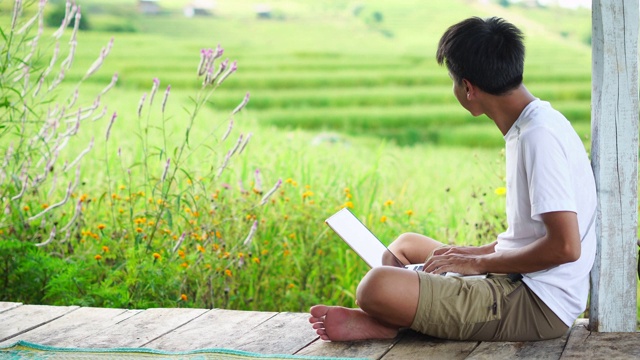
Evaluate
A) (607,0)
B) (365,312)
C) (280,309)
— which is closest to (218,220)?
(280,309)

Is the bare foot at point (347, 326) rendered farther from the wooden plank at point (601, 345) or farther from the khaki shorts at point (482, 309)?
the wooden plank at point (601, 345)

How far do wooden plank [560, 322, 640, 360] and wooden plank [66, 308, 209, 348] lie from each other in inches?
43.1

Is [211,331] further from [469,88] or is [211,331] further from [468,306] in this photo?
[469,88]

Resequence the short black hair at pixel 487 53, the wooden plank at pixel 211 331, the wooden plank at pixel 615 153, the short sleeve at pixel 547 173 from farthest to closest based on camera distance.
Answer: the wooden plank at pixel 211 331 → the wooden plank at pixel 615 153 → the short black hair at pixel 487 53 → the short sleeve at pixel 547 173

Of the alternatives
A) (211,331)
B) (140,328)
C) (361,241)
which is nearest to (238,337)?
(211,331)

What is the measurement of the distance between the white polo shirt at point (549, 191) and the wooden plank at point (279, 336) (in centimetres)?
59

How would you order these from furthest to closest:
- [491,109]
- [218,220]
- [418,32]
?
[418,32]
[218,220]
[491,109]

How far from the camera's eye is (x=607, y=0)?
2.26 m

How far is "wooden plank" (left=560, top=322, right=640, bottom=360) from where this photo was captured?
2150 mm

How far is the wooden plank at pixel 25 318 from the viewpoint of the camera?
2531 millimetres

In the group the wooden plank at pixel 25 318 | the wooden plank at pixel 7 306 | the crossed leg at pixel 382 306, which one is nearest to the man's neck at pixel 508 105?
the crossed leg at pixel 382 306

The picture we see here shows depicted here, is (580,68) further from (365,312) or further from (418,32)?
(365,312)

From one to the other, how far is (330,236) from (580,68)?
11464mm

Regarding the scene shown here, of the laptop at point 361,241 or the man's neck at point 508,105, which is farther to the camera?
the laptop at point 361,241
